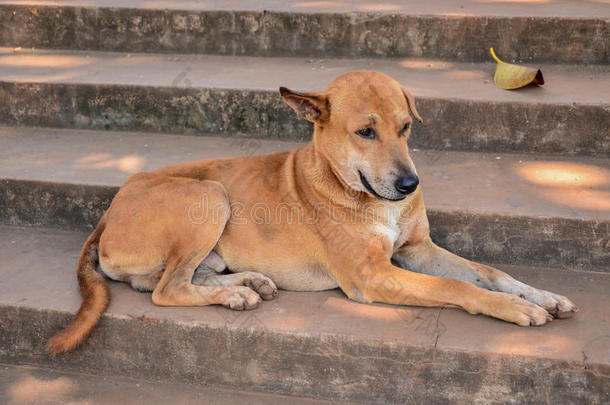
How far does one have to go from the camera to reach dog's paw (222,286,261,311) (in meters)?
3.53

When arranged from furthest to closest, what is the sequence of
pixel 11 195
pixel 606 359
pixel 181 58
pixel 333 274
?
pixel 181 58
pixel 11 195
pixel 333 274
pixel 606 359

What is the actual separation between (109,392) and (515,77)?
11.5 ft

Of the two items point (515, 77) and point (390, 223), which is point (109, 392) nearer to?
point (390, 223)

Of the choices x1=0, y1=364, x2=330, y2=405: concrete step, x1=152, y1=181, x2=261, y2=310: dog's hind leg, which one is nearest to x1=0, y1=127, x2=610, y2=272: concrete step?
x1=152, y1=181, x2=261, y2=310: dog's hind leg

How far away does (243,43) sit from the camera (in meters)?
5.85

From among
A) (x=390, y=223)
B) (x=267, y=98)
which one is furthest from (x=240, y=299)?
(x=267, y=98)

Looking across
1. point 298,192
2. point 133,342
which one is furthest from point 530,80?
point 133,342

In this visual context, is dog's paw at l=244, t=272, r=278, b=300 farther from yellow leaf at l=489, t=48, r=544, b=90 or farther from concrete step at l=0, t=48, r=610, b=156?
yellow leaf at l=489, t=48, r=544, b=90

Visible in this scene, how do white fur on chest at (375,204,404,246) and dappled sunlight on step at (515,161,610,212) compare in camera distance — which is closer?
white fur on chest at (375,204,404,246)

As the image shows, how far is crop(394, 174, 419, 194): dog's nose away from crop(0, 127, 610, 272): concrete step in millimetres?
696

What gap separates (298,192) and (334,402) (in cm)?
120

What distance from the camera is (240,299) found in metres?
3.54

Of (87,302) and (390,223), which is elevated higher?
(390,223)

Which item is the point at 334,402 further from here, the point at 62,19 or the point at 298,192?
the point at 62,19
